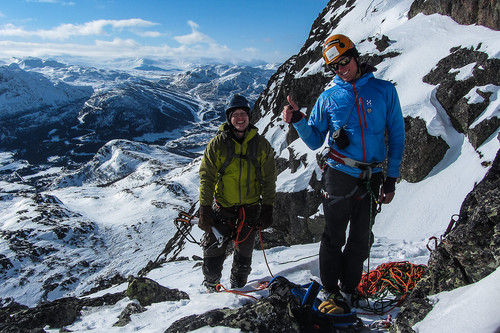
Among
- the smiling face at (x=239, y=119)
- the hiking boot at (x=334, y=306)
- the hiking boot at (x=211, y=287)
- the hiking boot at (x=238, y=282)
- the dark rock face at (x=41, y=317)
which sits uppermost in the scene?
the smiling face at (x=239, y=119)

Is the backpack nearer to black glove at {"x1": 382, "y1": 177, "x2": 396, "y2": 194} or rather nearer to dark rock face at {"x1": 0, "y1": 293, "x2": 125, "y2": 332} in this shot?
black glove at {"x1": 382, "y1": 177, "x2": 396, "y2": 194}

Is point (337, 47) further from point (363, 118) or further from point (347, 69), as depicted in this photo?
point (363, 118)

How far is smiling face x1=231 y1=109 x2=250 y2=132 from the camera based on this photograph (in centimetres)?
541

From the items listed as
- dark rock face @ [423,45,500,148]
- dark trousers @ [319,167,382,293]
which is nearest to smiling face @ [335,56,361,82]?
dark trousers @ [319,167,382,293]

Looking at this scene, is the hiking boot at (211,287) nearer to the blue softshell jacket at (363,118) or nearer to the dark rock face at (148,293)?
the dark rock face at (148,293)

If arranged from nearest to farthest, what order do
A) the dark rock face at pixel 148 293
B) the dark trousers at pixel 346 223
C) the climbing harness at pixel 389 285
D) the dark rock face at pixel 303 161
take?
1. the dark trousers at pixel 346 223
2. the climbing harness at pixel 389 285
3. the dark rock face at pixel 148 293
4. the dark rock face at pixel 303 161

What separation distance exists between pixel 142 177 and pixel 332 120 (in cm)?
16263

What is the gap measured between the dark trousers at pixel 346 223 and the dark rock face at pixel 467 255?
0.97m

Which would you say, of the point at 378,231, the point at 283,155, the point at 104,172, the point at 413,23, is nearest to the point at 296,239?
the point at 378,231

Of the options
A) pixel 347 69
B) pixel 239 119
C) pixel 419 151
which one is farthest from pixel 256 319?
pixel 419 151

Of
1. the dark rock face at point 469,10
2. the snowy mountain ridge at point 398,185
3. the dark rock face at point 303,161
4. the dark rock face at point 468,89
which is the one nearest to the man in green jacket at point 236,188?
the snowy mountain ridge at point 398,185

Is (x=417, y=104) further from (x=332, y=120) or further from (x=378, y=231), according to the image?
(x=332, y=120)

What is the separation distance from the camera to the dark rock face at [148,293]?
24.3ft

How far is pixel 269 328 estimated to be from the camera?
3779 millimetres
